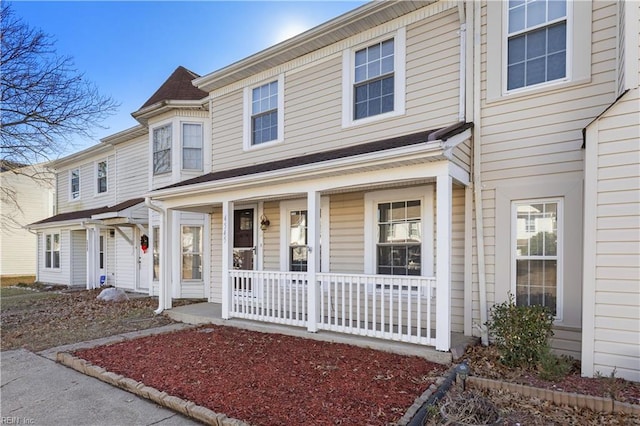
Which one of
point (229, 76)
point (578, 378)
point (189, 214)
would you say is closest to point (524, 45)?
point (578, 378)

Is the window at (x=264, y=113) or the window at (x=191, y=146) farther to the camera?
the window at (x=191, y=146)

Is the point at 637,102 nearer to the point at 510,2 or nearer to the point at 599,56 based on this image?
the point at 599,56

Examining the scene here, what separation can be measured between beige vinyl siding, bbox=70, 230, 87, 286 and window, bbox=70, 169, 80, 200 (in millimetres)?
1868

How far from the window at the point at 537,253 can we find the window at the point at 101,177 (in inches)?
599

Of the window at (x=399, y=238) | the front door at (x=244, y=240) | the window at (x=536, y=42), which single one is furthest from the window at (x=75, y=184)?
the window at (x=536, y=42)

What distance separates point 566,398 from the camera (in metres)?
3.53

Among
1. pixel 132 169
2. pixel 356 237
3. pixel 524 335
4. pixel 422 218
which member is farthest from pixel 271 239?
pixel 132 169

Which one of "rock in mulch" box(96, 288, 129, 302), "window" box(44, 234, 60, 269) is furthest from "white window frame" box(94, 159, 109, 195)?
"rock in mulch" box(96, 288, 129, 302)

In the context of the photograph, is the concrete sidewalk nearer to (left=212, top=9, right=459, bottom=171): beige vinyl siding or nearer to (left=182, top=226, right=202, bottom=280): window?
(left=212, top=9, right=459, bottom=171): beige vinyl siding

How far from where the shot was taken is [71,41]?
941 centimetres

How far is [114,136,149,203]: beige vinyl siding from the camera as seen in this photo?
12.8m

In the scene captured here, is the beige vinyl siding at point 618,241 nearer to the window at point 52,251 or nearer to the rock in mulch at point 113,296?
the rock in mulch at point 113,296

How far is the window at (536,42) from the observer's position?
197 inches

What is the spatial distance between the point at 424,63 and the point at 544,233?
3.37m
